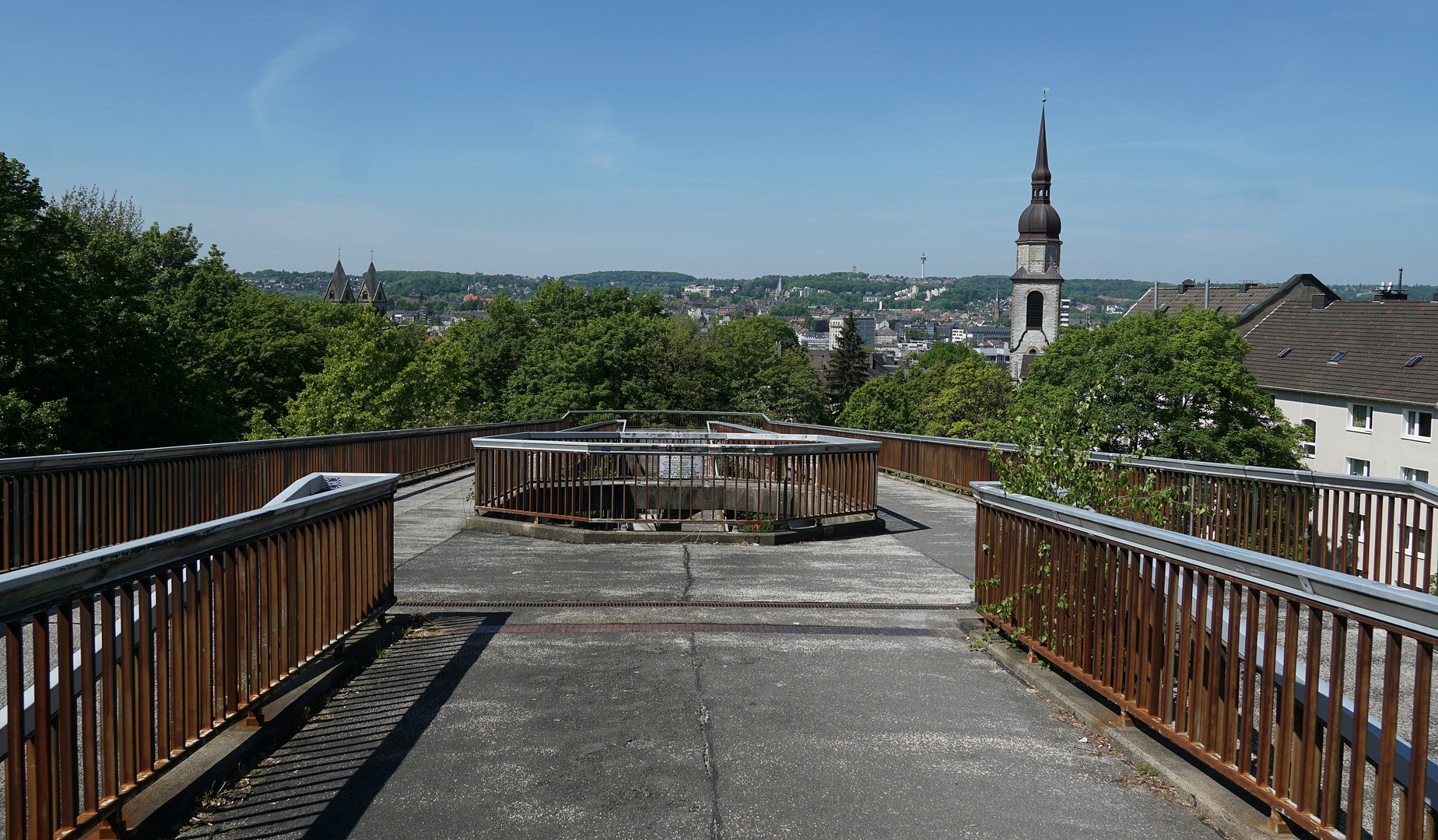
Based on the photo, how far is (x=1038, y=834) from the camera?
12.5 feet

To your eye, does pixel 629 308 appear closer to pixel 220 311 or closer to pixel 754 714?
pixel 220 311

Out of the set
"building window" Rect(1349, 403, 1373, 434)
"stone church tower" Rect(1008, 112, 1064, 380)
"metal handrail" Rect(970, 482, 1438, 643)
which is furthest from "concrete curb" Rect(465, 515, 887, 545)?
"stone church tower" Rect(1008, 112, 1064, 380)

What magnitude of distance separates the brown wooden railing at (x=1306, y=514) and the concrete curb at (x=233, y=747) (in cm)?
496

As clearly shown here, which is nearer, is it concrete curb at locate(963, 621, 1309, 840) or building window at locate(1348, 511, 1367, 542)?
concrete curb at locate(963, 621, 1309, 840)

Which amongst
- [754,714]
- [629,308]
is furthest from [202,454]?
[629,308]

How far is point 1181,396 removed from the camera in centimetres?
3675

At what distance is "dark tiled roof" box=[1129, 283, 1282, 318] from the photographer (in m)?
74.6

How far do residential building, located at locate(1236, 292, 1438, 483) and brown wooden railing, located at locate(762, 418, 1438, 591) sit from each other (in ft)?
131

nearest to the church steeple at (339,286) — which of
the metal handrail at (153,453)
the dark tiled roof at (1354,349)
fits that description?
the dark tiled roof at (1354,349)

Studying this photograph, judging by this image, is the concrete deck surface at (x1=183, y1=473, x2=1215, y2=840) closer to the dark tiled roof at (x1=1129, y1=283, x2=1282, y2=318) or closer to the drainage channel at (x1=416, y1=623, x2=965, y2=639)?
the drainage channel at (x1=416, y1=623, x2=965, y2=639)

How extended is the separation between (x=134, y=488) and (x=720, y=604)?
5.65 meters

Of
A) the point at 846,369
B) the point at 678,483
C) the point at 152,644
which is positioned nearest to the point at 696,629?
the point at 152,644

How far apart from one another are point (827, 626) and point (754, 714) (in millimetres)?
2182

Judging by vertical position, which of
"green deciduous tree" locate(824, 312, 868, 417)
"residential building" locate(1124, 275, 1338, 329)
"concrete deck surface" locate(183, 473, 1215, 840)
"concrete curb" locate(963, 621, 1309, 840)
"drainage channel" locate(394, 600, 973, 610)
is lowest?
"drainage channel" locate(394, 600, 973, 610)
